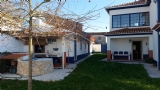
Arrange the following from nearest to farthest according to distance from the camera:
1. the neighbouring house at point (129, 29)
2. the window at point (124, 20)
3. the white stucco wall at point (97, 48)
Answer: the neighbouring house at point (129, 29), the window at point (124, 20), the white stucco wall at point (97, 48)

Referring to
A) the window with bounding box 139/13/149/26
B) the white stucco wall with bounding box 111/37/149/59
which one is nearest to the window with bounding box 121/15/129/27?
the window with bounding box 139/13/149/26

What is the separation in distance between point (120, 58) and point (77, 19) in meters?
16.0

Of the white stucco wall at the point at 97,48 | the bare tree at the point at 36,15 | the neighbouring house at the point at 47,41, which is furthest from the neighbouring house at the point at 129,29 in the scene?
the white stucco wall at the point at 97,48

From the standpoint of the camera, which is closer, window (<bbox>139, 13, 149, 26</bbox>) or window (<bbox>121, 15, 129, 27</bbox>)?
window (<bbox>139, 13, 149, 26</bbox>)

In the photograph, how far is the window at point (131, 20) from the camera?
18.0 metres

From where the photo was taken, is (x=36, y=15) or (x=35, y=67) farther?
(x=35, y=67)

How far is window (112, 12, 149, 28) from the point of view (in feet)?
59.0

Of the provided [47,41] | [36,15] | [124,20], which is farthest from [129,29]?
[36,15]

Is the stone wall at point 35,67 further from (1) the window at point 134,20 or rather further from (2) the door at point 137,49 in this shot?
(2) the door at point 137,49

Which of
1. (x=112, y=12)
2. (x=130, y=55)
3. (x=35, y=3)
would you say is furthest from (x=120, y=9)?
(x=35, y=3)

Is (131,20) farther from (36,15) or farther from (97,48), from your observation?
(97,48)

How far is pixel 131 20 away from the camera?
731 inches

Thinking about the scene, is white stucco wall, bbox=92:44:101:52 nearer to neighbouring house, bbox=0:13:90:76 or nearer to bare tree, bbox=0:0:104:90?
neighbouring house, bbox=0:13:90:76

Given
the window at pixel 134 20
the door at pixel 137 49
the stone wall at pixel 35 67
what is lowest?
the stone wall at pixel 35 67
